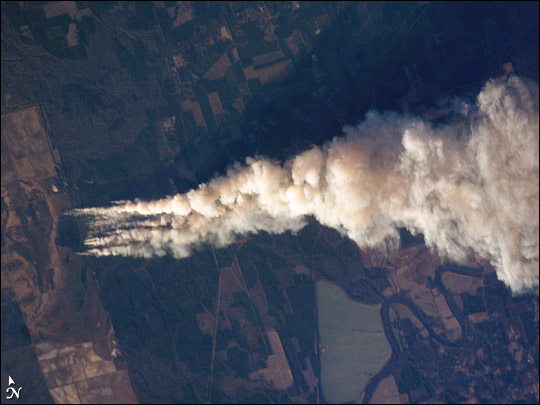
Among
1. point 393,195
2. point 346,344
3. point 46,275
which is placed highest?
point 46,275

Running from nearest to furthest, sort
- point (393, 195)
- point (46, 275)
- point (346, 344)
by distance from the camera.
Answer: point (393, 195) < point (346, 344) < point (46, 275)

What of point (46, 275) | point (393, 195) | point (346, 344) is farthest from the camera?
point (46, 275)

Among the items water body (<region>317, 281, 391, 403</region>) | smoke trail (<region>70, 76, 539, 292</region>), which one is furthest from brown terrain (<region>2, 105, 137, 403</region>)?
water body (<region>317, 281, 391, 403</region>)

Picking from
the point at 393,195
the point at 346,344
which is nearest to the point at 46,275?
the point at 346,344

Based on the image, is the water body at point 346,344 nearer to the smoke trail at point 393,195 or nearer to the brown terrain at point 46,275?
the smoke trail at point 393,195

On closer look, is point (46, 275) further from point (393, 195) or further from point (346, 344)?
point (393, 195)

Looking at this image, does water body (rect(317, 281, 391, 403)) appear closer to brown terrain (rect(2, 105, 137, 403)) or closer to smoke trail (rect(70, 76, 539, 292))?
smoke trail (rect(70, 76, 539, 292))

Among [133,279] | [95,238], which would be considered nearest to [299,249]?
[133,279]
